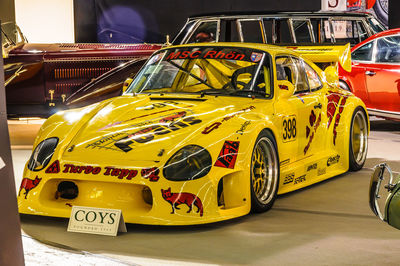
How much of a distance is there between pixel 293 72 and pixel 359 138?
1319 millimetres

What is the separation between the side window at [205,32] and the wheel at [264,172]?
19.2ft

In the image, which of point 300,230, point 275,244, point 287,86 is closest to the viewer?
point 275,244

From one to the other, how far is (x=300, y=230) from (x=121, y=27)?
37.6 ft

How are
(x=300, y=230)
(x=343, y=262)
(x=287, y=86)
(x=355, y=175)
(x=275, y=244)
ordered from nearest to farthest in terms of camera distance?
(x=343, y=262) → (x=275, y=244) → (x=300, y=230) → (x=287, y=86) → (x=355, y=175)

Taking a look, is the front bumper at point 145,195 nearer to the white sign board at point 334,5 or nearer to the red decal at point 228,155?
the red decal at point 228,155

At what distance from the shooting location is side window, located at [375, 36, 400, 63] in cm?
1057

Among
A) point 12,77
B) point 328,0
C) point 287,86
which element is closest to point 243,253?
point 287,86

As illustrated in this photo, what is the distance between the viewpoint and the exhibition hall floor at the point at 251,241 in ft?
15.2

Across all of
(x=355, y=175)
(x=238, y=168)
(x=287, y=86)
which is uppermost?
(x=287, y=86)

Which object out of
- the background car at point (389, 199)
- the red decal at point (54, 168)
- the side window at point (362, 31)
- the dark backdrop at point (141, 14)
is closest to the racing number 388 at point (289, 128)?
the red decal at point (54, 168)

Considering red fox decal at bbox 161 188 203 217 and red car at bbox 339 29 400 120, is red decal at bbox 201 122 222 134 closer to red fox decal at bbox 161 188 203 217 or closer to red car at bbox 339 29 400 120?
red fox decal at bbox 161 188 203 217

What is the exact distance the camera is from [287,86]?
643 cm

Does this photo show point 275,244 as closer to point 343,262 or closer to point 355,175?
point 343,262

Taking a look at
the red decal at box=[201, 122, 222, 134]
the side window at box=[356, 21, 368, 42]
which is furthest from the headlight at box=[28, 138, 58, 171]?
the side window at box=[356, 21, 368, 42]
